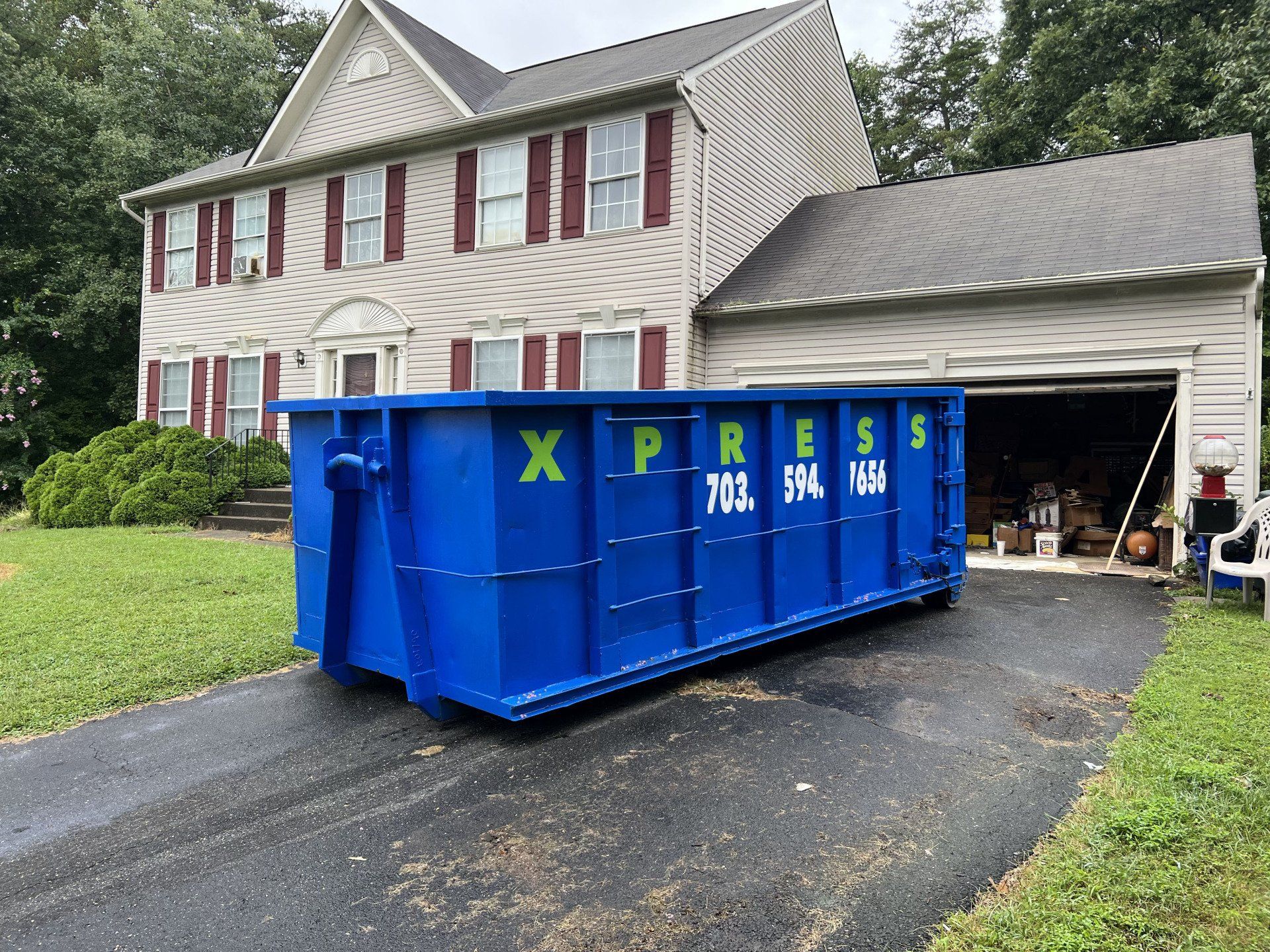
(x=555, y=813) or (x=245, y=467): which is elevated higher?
(x=245, y=467)

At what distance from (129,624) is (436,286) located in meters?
9.24

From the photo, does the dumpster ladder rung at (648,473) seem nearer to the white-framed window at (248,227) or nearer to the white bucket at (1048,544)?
the white bucket at (1048,544)

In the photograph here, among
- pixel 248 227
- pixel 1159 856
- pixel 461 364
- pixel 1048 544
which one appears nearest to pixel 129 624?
pixel 1159 856

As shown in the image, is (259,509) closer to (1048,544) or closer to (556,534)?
(556,534)

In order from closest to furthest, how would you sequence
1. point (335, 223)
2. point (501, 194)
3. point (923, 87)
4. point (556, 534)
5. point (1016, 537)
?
point (556, 534)
point (1016, 537)
point (501, 194)
point (335, 223)
point (923, 87)

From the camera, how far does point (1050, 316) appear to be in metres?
10.5

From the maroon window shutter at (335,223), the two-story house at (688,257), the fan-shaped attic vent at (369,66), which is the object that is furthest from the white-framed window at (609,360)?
the fan-shaped attic vent at (369,66)

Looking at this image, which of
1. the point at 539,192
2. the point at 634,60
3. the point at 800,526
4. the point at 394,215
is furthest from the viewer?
the point at 394,215

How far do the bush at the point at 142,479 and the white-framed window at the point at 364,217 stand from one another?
12.6 ft

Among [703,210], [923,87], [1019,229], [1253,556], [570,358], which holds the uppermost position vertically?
[923,87]

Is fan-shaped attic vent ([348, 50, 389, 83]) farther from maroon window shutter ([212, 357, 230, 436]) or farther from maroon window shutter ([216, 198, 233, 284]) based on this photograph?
maroon window shutter ([212, 357, 230, 436])

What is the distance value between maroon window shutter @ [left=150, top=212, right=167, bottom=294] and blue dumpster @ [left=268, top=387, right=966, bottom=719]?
49.5 ft

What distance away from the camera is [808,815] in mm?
3412

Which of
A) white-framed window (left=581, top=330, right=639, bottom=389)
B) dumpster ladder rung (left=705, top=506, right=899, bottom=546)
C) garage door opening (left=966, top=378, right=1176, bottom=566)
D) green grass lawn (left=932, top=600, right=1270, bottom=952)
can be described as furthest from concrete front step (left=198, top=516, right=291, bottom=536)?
green grass lawn (left=932, top=600, right=1270, bottom=952)
